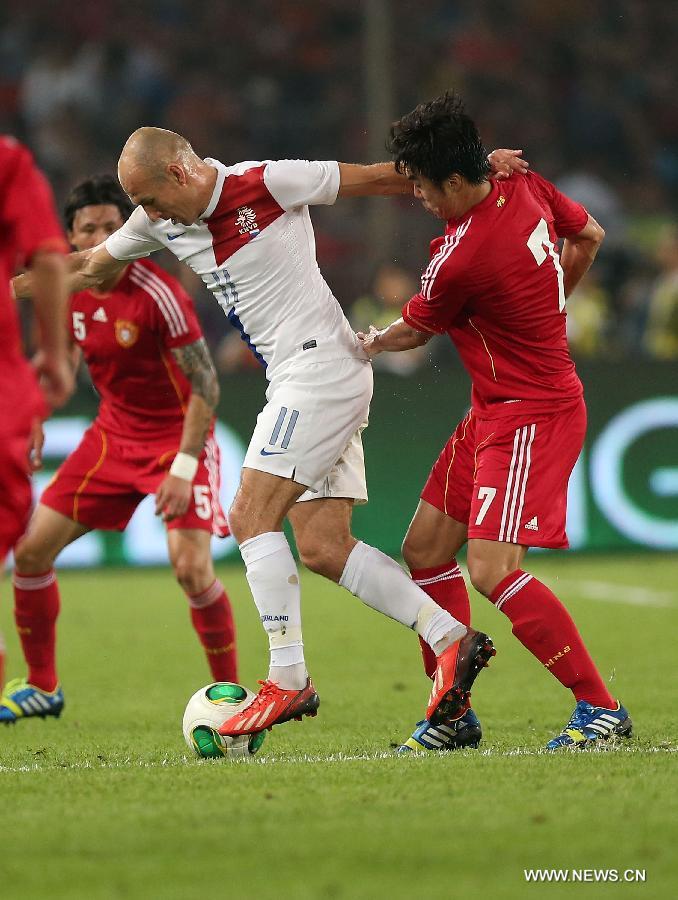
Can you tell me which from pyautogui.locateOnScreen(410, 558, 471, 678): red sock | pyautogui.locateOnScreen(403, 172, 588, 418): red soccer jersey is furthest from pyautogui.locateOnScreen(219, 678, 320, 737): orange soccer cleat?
pyautogui.locateOnScreen(403, 172, 588, 418): red soccer jersey

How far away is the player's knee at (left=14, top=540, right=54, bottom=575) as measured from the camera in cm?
630

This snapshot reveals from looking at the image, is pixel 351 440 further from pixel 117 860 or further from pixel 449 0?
pixel 449 0

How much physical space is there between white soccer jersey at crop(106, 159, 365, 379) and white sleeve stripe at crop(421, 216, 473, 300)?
0.41 metres

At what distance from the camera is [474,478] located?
5105 millimetres

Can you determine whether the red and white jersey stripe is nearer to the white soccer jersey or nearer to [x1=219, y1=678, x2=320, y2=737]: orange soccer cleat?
the white soccer jersey

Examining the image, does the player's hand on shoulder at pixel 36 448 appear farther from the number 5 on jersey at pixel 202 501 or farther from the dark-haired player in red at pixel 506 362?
the dark-haired player in red at pixel 506 362

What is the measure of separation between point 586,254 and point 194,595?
217 cm

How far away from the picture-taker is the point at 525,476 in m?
4.90

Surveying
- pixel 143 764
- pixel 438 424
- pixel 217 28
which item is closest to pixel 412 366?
pixel 438 424

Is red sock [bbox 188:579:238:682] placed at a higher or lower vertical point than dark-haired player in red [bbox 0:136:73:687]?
lower

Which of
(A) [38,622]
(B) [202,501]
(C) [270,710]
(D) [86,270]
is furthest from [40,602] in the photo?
(C) [270,710]

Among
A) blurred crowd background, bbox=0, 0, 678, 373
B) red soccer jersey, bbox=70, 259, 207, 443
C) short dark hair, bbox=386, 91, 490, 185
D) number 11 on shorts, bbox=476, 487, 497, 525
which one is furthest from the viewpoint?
blurred crowd background, bbox=0, 0, 678, 373

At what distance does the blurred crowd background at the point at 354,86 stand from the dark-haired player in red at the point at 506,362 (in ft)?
29.5

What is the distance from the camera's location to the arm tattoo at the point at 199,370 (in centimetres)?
584
